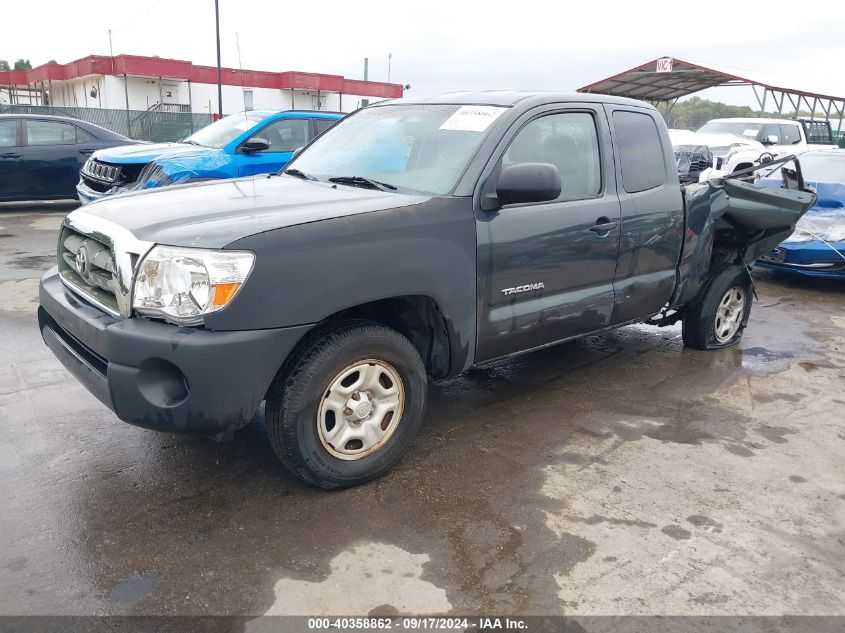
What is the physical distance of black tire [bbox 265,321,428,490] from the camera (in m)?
2.96

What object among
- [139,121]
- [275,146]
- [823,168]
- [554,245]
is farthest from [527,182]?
[139,121]

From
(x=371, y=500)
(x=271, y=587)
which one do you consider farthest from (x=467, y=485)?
(x=271, y=587)

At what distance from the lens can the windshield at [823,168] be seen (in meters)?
8.57

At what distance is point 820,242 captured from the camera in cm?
768

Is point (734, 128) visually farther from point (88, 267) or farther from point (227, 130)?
point (88, 267)

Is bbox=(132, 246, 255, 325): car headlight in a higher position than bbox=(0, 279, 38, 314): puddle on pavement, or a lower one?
higher

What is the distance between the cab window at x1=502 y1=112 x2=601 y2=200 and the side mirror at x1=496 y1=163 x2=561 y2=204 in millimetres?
336

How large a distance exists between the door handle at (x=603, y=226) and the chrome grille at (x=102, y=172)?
6.23 meters

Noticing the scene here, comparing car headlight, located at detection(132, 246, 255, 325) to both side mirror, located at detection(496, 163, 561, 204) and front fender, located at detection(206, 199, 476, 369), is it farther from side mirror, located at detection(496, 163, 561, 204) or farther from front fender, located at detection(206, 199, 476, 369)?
side mirror, located at detection(496, 163, 561, 204)

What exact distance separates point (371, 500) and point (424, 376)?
631 millimetres

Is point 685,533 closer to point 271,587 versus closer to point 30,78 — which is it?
point 271,587

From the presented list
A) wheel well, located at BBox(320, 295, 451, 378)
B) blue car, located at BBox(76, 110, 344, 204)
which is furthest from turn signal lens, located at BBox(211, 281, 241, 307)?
blue car, located at BBox(76, 110, 344, 204)

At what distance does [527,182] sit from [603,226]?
920mm

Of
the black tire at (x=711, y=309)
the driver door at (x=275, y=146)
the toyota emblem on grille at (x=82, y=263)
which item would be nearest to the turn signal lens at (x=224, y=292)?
the toyota emblem on grille at (x=82, y=263)
